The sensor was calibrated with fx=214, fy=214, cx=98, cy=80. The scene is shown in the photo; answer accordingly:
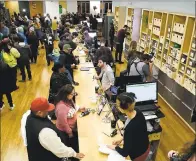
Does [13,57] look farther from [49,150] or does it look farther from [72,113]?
[49,150]

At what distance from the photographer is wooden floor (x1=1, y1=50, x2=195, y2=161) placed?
13.3 feet

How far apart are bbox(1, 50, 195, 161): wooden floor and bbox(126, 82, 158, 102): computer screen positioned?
A: 1224 millimetres

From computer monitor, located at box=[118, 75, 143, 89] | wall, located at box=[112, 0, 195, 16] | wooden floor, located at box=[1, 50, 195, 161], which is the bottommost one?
wooden floor, located at box=[1, 50, 195, 161]

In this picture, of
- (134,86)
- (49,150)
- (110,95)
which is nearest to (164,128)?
(110,95)

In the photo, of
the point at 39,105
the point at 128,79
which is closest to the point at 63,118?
the point at 39,105

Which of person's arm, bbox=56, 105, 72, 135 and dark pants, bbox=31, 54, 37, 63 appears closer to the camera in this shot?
person's arm, bbox=56, 105, 72, 135

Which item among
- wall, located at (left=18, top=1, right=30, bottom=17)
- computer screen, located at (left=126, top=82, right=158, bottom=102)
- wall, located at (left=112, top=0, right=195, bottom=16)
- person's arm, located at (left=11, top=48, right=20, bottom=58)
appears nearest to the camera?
computer screen, located at (left=126, top=82, right=158, bottom=102)

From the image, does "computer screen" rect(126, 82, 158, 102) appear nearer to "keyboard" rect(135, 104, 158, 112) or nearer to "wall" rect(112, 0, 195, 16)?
"keyboard" rect(135, 104, 158, 112)

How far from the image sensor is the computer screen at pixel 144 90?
3412 mm

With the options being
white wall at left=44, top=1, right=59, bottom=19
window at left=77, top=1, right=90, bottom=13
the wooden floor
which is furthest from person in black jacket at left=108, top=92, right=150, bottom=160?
window at left=77, top=1, right=90, bottom=13

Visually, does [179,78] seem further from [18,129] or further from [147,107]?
[18,129]

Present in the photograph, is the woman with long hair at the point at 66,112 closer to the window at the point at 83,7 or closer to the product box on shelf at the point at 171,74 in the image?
the product box on shelf at the point at 171,74

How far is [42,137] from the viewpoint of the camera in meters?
2.28

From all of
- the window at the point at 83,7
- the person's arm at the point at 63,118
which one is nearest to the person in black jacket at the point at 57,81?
the person's arm at the point at 63,118
